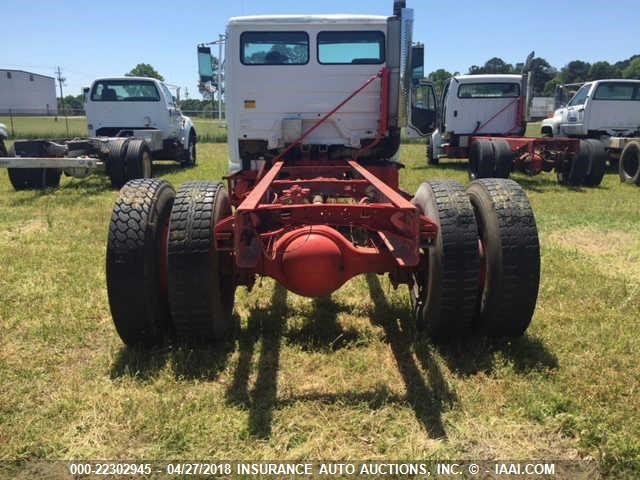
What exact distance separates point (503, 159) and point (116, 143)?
736 cm

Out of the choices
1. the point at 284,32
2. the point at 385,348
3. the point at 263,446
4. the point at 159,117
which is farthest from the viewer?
the point at 159,117

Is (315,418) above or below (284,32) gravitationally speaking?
below

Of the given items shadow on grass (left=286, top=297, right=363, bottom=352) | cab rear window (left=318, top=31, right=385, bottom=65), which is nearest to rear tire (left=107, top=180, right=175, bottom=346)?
shadow on grass (left=286, top=297, right=363, bottom=352)

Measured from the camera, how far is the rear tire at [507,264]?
3182mm

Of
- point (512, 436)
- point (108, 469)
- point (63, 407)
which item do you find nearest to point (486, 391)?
point (512, 436)

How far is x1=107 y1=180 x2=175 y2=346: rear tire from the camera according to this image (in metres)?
3.19

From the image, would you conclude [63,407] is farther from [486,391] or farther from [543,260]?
[543,260]

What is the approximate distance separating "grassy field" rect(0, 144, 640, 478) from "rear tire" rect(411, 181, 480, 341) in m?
0.23

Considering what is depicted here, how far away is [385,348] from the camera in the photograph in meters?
3.54

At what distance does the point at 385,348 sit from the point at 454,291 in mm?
658

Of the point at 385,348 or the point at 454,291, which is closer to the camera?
the point at 454,291

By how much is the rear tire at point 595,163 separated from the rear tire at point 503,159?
1.53 metres

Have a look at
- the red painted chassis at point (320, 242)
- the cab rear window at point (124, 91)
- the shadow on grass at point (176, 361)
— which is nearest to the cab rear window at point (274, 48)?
the red painted chassis at point (320, 242)

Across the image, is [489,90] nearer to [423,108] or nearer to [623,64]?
[423,108]
